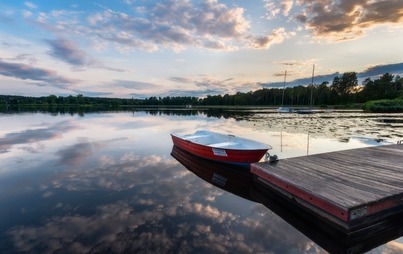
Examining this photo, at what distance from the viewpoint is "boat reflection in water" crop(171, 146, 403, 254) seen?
4969mm

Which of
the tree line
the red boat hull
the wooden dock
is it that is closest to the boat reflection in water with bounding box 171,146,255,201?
the red boat hull

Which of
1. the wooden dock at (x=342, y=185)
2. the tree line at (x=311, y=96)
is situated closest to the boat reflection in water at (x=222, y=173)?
the wooden dock at (x=342, y=185)

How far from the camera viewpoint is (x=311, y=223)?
581cm

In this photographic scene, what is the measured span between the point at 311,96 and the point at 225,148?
77148 mm

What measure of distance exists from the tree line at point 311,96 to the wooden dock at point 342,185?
69800mm

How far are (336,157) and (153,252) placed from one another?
8.25m

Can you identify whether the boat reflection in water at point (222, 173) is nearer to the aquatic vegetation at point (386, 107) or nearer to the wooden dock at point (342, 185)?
the wooden dock at point (342, 185)

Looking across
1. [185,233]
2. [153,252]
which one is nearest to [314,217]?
[185,233]

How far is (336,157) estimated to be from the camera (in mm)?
9367

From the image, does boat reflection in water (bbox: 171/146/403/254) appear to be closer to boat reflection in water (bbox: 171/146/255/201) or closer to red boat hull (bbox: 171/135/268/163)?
boat reflection in water (bbox: 171/146/255/201)

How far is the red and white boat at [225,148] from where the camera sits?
→ 9609mm

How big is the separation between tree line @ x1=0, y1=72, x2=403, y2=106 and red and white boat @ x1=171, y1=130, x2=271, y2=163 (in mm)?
66383

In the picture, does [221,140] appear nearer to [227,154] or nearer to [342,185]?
[227,154]

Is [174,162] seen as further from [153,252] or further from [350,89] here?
[350,89]
